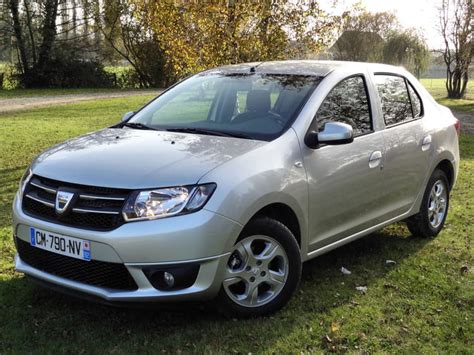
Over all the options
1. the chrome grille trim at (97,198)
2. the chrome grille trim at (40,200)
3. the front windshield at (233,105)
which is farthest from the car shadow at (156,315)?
the front windshield at (233,105)

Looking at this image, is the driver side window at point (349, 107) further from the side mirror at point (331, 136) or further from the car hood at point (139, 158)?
the car hood at point (139, 158)

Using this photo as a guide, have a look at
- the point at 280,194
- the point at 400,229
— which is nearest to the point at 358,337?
the point at 280,194

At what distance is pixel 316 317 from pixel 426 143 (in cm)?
223

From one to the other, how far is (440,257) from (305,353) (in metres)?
2.37

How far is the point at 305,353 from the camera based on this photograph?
347 centimetres

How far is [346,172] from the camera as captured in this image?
4301 millimetres

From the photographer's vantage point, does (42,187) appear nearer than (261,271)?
Yes

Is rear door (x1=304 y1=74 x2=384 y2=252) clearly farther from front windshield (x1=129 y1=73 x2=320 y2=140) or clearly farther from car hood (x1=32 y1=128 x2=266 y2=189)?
car hood (x1=32 y1=128 x2=266 y2=189)

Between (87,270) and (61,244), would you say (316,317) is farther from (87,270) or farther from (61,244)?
(61,244)

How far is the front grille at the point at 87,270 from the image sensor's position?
11.1 ft

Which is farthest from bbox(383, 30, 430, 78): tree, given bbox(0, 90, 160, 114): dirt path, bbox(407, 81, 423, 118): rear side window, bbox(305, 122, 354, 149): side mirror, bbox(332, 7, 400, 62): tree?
bbox(305, 122, 354, 149): side mirror

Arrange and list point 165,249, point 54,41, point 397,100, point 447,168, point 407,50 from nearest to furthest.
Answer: point 165,249 → point 397,100 → point 447,168 → point 54,41 → point 407,50

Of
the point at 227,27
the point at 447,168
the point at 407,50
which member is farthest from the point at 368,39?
the point at 447,168

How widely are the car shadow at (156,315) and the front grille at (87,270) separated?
0.78ft
